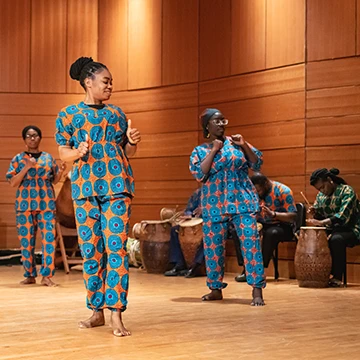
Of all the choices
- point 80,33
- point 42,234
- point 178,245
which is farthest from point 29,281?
point 80,33

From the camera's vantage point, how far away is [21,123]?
415 inches

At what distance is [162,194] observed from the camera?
962 centimetres

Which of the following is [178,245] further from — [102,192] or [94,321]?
[102,192]

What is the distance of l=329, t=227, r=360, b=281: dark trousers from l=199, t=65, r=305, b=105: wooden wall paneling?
1.77 metres

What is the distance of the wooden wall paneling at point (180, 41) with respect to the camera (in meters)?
9.38

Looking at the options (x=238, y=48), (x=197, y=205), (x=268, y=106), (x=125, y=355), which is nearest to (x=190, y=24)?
(x=238, y=48)

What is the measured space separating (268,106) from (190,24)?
5.56 ft

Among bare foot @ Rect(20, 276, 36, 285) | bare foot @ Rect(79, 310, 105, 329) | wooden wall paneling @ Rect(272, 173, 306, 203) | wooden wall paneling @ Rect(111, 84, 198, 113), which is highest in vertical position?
wooden wall paneling @ Rect(111, 84, 198, 113)

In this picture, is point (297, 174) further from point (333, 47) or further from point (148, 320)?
point (148, 320)

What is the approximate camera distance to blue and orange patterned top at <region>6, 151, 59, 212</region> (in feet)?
23.8

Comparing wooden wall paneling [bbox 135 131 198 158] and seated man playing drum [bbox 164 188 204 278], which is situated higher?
wooden wall paneling [bbox 135 131 198 158]

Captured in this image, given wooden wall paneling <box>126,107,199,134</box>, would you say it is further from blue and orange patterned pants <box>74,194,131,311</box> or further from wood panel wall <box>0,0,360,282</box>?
blue and orange patterned pants <box>74,194,131,311</box>

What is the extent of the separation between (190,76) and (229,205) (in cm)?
406

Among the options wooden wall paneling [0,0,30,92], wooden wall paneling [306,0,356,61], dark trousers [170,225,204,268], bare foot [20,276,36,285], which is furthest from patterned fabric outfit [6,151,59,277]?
wooden wall paneling [0,0,30,92]
